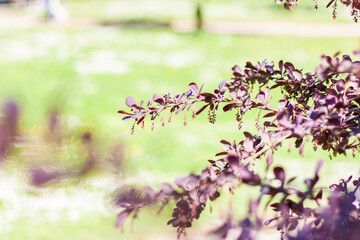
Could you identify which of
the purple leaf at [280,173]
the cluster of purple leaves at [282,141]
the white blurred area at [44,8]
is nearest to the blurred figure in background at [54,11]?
the white blurred area at [44,8]

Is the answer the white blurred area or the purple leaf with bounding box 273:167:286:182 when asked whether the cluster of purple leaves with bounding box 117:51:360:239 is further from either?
the white blurred area

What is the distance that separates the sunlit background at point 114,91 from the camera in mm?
2717

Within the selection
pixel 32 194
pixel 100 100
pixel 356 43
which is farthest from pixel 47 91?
pixel 356 43

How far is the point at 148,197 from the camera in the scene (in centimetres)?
133

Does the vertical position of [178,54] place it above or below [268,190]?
below

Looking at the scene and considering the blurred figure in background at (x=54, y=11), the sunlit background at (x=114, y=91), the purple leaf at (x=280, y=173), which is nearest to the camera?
the purple leaf at (x=280, y=173)

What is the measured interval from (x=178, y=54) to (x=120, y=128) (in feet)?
14.3

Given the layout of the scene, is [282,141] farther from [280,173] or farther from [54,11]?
[54,11]

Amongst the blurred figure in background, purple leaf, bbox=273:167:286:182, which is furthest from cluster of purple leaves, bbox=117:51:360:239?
the blurred figure in background

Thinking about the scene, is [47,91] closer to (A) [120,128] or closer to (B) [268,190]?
(A) [120,128]

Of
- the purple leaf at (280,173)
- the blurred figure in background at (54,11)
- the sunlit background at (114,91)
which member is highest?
the purple leaf at (280,173)

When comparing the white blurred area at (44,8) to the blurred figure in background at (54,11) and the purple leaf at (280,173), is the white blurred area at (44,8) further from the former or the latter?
the purple leaf at (280,173)

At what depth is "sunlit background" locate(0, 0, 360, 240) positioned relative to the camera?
2.72m

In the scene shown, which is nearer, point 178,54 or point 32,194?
point 32,194
